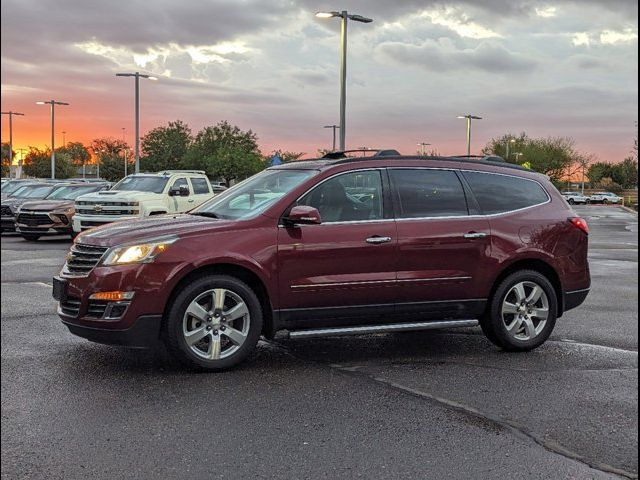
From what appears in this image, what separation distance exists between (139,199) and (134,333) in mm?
12366

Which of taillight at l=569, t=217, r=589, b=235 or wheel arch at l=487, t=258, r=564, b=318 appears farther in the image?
taillight at l=569, t=217, r=589, b=235

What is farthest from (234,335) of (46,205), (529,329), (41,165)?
(41,165)

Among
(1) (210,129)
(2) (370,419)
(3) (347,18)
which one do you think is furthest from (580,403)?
(1) (210,129)

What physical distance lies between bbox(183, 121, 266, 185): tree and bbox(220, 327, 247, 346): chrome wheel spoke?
5500 cm

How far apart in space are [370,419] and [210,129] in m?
67.5

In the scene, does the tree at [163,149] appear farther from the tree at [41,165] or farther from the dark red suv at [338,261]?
the dark red suv at [338,261]

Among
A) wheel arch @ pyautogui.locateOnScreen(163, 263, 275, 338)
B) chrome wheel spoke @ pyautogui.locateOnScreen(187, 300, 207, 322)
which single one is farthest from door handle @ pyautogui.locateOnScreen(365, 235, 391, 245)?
chrome wheel spoke @ pyautogui.locateOnScreen(187, 300, 207, 322)

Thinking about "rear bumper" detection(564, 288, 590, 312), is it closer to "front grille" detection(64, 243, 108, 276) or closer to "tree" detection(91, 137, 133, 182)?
"front grille" detection(64, 243, 108, 276)

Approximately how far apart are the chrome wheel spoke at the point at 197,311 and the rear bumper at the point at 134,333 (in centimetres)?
24

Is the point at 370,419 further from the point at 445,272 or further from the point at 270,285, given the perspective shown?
the point at 445,272

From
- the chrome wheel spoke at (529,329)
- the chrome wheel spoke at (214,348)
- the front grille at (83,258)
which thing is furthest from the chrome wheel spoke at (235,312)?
the chrome wheel spoke at (529,329)

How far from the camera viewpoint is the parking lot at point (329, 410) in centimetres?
384

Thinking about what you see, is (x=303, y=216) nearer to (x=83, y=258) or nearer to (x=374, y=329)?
(x=374, y=329)

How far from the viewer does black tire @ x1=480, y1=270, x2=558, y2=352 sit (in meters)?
6.53
